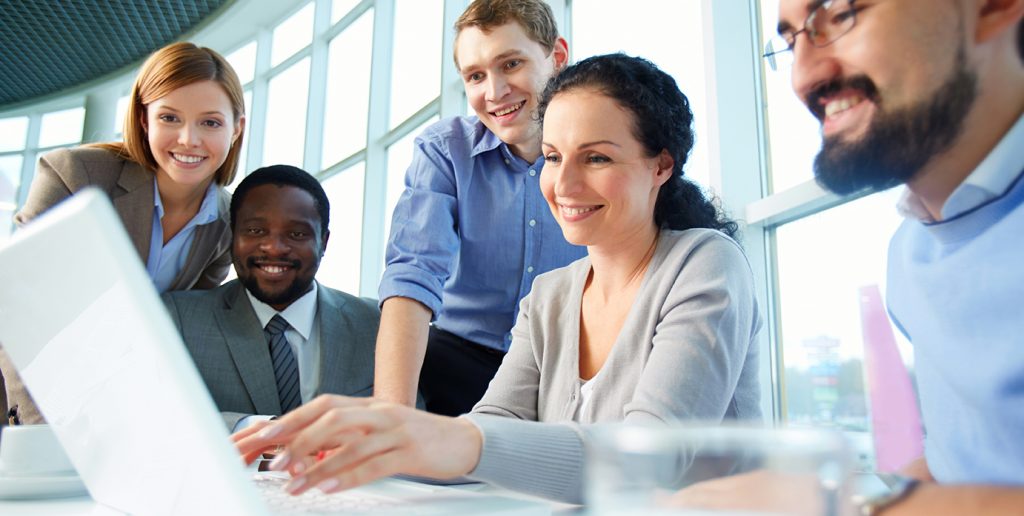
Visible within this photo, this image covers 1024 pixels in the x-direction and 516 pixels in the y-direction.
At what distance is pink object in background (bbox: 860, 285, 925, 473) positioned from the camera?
2.33ft

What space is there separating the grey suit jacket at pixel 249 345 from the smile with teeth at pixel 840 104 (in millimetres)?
1280

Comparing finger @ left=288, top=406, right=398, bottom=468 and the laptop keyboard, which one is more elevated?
finger @ left=288, top=406, right=398, bottom=468

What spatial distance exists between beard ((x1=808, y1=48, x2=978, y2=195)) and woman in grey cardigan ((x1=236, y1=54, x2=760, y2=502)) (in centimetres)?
33

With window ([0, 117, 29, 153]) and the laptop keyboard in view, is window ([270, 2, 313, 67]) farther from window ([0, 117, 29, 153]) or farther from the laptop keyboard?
the laptop keyboard

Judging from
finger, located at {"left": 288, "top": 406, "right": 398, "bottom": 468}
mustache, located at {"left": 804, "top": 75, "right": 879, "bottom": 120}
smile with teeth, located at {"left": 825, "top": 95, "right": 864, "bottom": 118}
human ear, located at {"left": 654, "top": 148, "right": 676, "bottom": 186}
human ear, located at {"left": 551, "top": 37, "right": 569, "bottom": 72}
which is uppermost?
human ear, located at {"left": 551, "top": 37, "right": 569, "bottom": 72}

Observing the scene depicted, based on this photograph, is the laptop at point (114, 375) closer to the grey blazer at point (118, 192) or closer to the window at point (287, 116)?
the grey blazer at point (118, 192)

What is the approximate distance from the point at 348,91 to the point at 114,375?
4.83 meters

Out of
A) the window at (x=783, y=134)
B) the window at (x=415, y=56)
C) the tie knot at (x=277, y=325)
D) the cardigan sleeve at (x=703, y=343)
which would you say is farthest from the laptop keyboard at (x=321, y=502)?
the window at (x=415, y=56)

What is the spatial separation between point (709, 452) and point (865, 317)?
529 mm

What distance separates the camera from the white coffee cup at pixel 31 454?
31.7 inches

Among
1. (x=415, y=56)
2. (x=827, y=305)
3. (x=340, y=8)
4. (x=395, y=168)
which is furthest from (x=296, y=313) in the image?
(x=340, y=8)

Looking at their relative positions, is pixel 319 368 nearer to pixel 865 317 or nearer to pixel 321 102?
pixel 865 317

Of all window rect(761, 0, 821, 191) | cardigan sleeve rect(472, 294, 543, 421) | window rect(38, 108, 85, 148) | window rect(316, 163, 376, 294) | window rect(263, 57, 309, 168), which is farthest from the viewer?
window rect(38, 108, 85, 148)

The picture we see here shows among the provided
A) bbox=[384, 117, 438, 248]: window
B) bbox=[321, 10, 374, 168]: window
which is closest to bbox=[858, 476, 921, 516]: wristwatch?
bbox=[384, 117, 438, 248]: window
